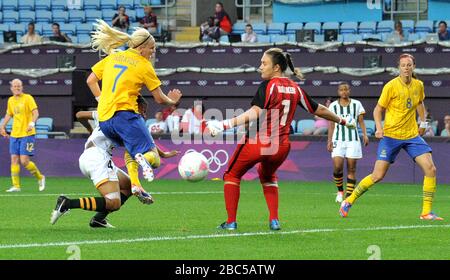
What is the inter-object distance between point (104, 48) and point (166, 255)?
142 inches

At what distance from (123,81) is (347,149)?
855 centimetres

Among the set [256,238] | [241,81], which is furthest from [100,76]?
[241,81]

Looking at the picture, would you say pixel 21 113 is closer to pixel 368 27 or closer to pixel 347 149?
pixel 347 149

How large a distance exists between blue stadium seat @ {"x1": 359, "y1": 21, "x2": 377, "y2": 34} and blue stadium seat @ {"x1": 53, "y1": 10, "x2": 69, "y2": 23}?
10.3m

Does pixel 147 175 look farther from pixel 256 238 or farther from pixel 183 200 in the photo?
pixel 183 200

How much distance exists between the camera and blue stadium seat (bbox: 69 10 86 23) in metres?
36.4

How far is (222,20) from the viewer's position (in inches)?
1296

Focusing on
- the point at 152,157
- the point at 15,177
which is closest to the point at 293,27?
the point at 15,177

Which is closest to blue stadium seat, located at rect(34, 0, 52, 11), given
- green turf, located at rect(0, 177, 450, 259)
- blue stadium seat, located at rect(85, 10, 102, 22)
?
blue stadium seat, located at rect(85, 10, 102, 22)

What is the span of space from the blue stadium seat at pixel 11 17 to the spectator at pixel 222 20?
8103mm

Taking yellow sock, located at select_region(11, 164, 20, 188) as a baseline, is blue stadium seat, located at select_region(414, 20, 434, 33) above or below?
above

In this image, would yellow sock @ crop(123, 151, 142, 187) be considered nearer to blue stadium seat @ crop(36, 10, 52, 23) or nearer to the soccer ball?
the soccer ball

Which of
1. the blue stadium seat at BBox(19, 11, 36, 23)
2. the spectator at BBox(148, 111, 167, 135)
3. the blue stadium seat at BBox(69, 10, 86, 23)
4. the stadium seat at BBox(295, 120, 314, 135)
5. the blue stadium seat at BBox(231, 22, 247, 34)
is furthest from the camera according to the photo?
the blue stadium seat at BBox(19, 11, 36, 23)

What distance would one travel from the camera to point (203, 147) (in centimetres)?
2673
